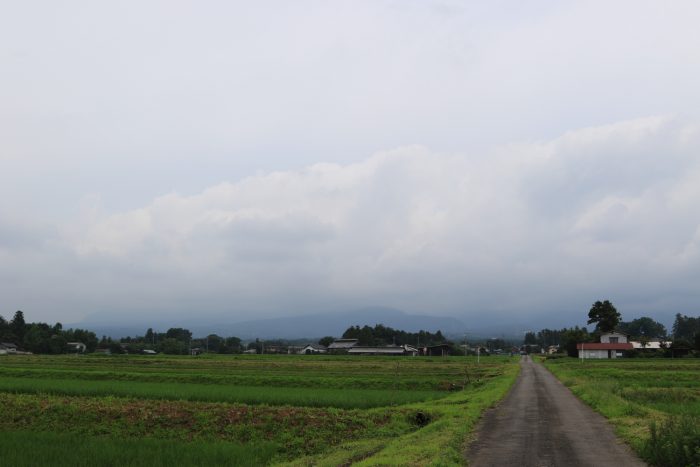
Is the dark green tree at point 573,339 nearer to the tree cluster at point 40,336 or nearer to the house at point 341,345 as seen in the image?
the house at point 341,345

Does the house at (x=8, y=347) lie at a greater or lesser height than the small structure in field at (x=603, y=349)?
lesser

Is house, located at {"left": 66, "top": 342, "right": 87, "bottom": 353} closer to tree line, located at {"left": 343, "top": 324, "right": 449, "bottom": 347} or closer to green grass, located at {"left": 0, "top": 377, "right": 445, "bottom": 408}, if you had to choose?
tree line, located at {"left": 343, "top": 324, "right": 449, "bottom": 347}

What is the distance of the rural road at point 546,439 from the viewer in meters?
13.7

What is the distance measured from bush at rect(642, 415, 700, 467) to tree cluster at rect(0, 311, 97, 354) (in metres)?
131

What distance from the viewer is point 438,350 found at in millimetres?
128500

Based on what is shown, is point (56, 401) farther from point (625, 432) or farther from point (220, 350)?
point (220, 350)

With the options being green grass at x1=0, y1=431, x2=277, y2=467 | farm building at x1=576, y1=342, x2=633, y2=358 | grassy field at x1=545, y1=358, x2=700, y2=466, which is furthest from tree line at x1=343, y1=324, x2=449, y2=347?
green grass at x1=0, y1=431, x2=277, y2=467

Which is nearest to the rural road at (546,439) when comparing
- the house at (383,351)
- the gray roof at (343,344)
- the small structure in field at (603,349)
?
the small structure in field at (603,349)

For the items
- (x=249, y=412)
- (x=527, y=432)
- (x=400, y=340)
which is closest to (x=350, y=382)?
(x=249, y=412)

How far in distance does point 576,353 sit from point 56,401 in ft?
311

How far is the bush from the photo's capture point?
12.1 meters

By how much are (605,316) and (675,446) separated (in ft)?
371

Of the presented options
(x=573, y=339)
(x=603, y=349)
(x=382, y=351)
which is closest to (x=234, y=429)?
(x=603, y=349)

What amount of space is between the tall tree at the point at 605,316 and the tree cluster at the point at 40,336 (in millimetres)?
114465
